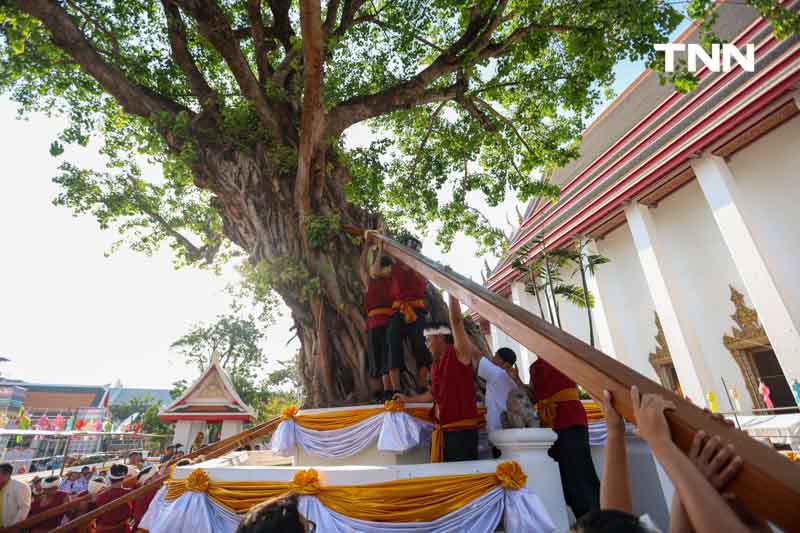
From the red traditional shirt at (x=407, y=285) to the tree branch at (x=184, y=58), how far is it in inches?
134

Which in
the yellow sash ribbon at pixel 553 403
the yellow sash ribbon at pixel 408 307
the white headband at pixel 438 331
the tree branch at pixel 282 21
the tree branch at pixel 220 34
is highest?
the tree branch at pixel 282 21

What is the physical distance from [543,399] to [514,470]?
94 cm

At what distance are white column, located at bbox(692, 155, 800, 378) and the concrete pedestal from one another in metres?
7.63

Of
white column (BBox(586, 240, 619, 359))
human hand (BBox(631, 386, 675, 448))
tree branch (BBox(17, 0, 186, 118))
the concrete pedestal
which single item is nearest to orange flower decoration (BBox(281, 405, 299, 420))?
the concrete pedestal

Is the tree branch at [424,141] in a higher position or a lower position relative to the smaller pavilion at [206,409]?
higher

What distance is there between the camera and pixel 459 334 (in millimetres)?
2428

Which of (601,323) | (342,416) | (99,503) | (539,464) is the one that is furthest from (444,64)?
(601,323)

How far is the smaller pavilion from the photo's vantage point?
12.2m

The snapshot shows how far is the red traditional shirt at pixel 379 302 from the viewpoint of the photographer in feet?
12.7

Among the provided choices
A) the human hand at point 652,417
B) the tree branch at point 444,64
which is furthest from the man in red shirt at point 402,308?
the human hand at point 652,417

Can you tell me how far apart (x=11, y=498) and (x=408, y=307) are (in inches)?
177

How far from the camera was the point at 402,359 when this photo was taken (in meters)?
3.71

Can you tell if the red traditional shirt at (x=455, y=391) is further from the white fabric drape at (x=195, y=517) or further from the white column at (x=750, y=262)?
the white column at (x=750, y=262)

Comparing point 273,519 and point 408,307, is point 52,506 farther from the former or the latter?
point 273,519
